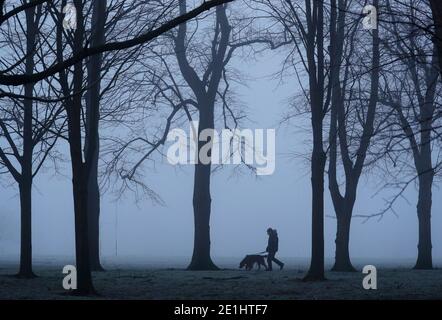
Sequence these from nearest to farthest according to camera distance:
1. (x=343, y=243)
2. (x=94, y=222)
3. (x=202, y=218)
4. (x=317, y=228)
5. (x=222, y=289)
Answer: (x=222, y=289), (x=317, y=228), (x=94, y=222), (x=343, y=243), (x=202, y=218)

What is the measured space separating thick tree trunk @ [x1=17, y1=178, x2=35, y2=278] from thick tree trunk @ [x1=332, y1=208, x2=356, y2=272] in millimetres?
10022

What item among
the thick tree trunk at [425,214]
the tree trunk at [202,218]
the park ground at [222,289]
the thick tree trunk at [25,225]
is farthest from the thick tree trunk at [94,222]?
the thick tree trunk at [425,214]

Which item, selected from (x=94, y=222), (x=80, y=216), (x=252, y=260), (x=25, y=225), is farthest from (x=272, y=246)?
(x=80, y=216)

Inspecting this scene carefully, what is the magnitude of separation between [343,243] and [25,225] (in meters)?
10.4

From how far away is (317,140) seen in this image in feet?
61.3

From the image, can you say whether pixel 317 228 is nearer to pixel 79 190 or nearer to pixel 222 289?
pixel 222 289

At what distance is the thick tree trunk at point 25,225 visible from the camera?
1997 cm

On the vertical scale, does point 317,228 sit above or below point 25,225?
above

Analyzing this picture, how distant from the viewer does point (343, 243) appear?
2508 centimetres

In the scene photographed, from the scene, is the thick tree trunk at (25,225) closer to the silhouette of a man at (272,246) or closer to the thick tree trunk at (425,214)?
the silhouette of a man at (272,246)

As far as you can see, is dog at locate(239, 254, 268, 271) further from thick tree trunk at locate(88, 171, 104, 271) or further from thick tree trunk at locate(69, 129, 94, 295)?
thick tree trunk at locate(69, 129, 94, 295)

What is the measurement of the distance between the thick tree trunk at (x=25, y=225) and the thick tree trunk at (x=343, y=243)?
10022 mm

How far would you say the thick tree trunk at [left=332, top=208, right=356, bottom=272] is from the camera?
2479 centimetres
